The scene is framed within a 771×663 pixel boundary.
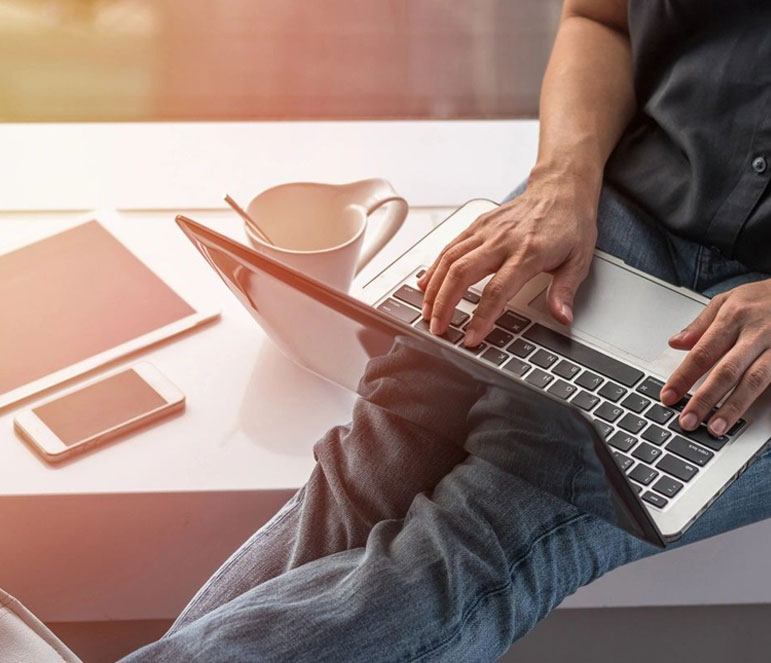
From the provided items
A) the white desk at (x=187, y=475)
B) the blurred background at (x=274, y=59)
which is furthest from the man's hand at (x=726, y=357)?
the blurred background at (x=274, y=59)

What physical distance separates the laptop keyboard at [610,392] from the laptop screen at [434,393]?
56 mm

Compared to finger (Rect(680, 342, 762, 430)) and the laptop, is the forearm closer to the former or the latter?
the laptop

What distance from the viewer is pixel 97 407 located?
96 centimetres

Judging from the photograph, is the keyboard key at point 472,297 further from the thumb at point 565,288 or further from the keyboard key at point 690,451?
the keyboard key at point 690,451

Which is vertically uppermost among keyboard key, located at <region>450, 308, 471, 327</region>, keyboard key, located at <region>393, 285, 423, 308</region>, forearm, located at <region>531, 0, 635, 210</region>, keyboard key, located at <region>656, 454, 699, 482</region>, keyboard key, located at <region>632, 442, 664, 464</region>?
forearm, located at <region>531, 0, 635, 210</region>

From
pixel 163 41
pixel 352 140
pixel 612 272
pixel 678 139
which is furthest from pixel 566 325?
pixel 163 41

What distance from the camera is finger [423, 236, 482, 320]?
85 cm

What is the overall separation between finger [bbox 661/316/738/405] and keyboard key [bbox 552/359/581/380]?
66mm

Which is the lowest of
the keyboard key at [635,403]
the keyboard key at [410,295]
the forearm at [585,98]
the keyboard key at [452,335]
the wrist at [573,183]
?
the keyboard key at [635,403]

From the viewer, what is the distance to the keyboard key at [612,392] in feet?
2.58

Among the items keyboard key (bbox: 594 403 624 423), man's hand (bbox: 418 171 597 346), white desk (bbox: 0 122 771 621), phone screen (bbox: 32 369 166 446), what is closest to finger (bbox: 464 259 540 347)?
man's hand (bbox: 418 171 597 346)

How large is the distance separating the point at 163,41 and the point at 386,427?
685 millimetres

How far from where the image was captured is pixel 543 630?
1157 mm

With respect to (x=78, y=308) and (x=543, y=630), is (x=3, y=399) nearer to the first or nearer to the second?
(x=78, y=308)
